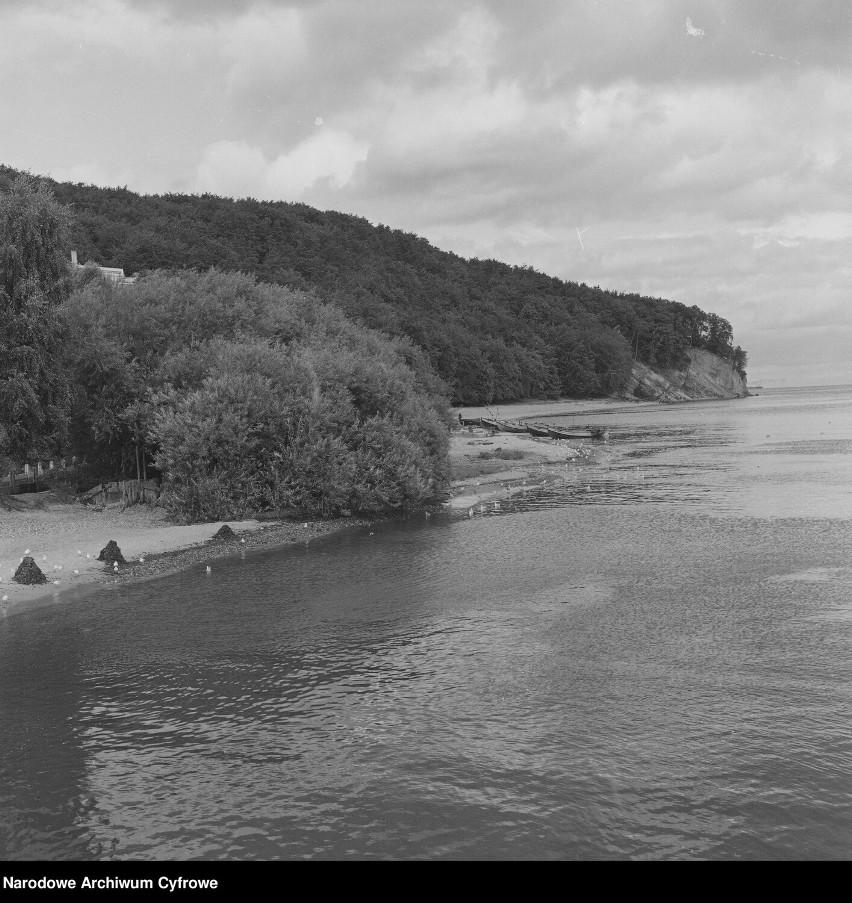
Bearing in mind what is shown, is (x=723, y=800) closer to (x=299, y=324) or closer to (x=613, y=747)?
(x=613, y=747)

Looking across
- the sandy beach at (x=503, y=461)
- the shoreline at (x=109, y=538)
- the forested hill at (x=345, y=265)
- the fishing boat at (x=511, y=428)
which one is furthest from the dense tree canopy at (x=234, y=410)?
the fishing boat at (x=511, y=428)

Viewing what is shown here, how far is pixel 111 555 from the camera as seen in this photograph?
2847cm

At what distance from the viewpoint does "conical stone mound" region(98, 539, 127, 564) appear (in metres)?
28.4

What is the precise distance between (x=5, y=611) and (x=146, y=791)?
1285 cm

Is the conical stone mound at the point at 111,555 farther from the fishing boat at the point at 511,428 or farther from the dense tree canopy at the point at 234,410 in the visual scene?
the fishing boat at the point at 511,428

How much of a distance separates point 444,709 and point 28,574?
15.9 metres

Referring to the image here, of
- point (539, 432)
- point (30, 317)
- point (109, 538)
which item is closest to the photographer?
point (109, 538)

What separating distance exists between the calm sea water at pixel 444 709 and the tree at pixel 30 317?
13.2 m

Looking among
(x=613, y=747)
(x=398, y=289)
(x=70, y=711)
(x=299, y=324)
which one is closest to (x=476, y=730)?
(x=613, y=747)

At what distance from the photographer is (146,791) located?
42.3 feet

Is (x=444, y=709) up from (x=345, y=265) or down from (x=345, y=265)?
down

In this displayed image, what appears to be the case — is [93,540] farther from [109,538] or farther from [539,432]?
[539,432]

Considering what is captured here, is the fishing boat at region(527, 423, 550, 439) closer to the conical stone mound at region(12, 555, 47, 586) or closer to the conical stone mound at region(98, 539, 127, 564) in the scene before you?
the conical stone mound at region(98, 539, 127, 564)

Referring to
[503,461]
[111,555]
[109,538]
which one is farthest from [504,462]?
[111,555]
